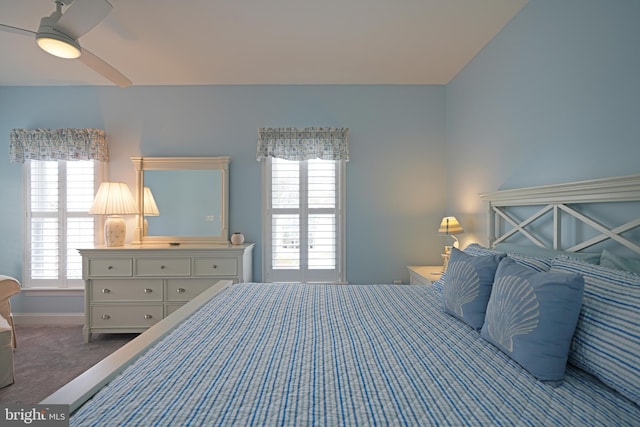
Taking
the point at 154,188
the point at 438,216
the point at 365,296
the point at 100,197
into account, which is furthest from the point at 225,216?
the point at 438,216

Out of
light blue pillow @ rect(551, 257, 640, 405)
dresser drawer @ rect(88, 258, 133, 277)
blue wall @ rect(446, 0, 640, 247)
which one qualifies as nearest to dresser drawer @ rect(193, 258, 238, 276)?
dresser drawer @ rect(88, 258, 133, 277)

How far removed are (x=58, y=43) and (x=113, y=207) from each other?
5.43ft

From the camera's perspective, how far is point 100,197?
306 cm

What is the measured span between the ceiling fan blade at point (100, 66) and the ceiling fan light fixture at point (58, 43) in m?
0.08

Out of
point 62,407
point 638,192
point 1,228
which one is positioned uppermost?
point 638,192

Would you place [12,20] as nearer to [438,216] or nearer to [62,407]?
[62,407]

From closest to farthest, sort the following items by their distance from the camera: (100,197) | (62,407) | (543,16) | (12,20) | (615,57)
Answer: (62,407), (615,57), (543,16), (12,20), (100,197)

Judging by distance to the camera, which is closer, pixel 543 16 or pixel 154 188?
pixel 543 16

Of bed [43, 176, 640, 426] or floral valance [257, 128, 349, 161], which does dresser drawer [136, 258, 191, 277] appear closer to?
floral valance [257, 128, 349, 161]

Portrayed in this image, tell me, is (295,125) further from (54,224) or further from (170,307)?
(54,224)

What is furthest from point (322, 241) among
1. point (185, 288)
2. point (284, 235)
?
point (185, 288)

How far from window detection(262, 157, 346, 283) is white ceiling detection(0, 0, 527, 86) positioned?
38.7 inches

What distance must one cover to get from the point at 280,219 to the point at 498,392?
9.00 feet

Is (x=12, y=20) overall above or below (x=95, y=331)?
above
